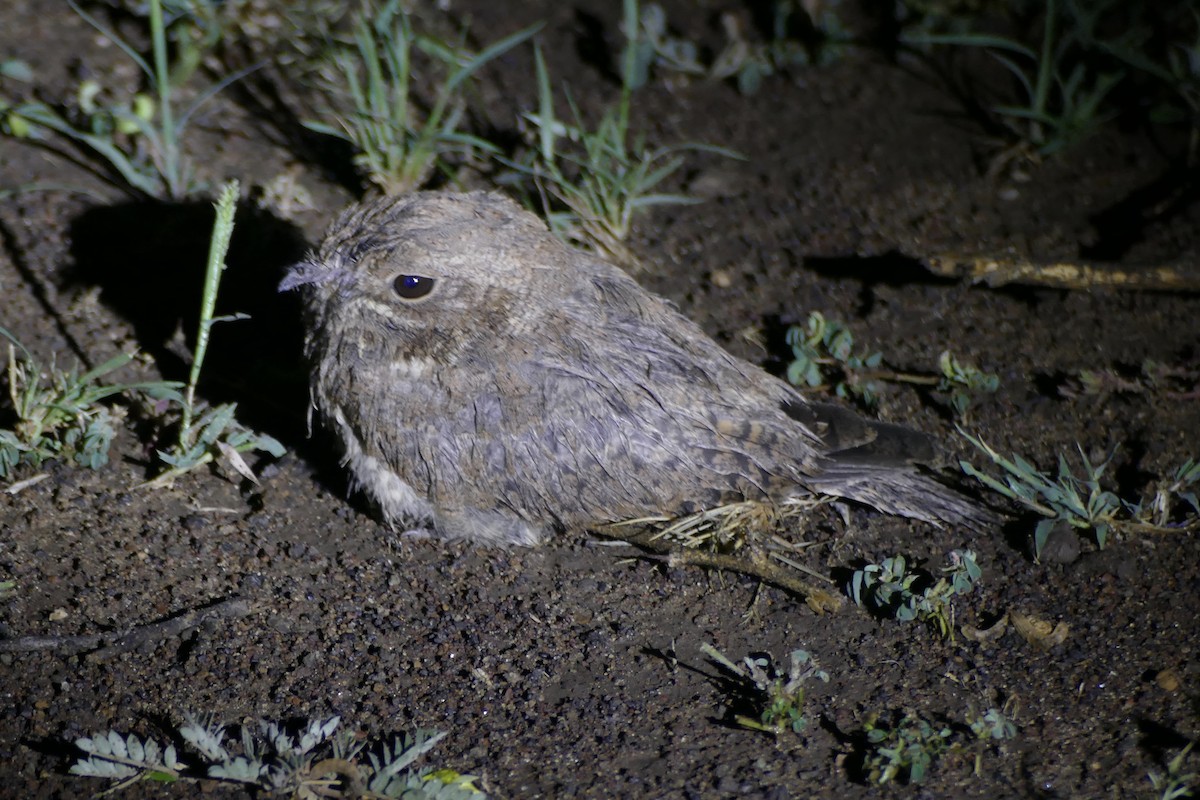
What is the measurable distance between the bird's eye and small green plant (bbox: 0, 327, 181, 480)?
85cm

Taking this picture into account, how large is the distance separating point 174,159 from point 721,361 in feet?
8.27

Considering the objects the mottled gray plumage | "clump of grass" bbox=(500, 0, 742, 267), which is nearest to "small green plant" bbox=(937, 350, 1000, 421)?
the mottled gray plumage

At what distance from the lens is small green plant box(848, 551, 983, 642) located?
346 cm

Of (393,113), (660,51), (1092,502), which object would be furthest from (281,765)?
(660,51)

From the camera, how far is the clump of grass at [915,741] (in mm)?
2988

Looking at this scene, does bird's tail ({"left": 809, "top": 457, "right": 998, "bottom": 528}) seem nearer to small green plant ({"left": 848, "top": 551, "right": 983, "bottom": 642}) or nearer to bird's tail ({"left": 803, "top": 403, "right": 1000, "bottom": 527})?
bird's tail ({"left": 803, "top": 403, "right": 1000, "bottom": 527})

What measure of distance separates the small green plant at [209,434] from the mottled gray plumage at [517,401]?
0.92ft

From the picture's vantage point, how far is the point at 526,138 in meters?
5.23

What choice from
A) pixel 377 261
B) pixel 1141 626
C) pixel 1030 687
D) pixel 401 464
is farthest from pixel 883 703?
pixel 377 261

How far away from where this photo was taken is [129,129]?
5.04 meters

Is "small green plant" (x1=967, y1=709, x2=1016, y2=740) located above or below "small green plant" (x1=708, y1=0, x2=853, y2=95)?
below

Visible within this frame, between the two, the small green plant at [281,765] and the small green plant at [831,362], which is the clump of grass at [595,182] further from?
the small green plant at [281,765]

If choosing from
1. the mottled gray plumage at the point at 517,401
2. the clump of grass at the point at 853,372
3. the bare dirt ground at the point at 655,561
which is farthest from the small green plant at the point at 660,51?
the mottled gray plumage at the point at 517,401

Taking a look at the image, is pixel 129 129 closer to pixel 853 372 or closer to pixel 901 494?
pixel 853 372
